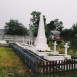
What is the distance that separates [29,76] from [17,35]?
197ft

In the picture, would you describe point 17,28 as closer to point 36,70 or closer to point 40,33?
point 40,33

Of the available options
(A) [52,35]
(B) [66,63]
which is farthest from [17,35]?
(B) [66,63]

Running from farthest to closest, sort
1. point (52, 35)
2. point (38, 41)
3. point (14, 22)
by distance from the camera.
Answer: point (14, 22) → point (52, 35) → point (38, 41)

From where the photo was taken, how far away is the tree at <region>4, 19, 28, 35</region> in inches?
2899

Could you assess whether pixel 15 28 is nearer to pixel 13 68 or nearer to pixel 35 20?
pixel 35 20

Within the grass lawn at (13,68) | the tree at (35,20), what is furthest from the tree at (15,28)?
the grass lawn at (13,68)

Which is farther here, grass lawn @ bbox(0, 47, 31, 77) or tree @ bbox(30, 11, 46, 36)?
tree @ bbox(30, 11, 46, 36)

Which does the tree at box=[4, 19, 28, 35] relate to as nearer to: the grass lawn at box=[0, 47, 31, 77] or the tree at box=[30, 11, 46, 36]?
the tree at box=[30, 11, 46, 36]

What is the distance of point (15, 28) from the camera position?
73500 mm

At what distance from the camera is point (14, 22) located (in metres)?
76.1

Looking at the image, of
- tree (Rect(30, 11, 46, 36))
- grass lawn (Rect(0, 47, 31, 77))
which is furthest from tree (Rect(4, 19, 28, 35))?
grass lawn (Rect(0, 47, 31, 77))

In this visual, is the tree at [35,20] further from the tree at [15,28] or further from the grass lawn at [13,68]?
the grass lawn at [13,68]

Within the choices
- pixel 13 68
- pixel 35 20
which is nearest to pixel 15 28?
pixel 35 20

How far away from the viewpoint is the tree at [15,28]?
73625mm
